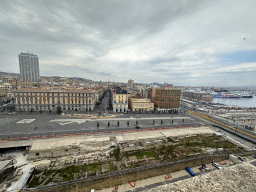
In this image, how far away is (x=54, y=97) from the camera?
6003cm

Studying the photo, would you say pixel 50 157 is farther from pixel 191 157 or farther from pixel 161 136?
pixel 191 157

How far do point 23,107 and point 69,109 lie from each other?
22272mm

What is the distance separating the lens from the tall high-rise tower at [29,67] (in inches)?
6578

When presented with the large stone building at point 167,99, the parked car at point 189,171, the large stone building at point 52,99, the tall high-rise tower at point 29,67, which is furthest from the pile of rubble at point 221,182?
the tall high-rise tower at point 29,67

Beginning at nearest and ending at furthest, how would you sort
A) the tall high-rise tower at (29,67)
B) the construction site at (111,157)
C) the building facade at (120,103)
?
the construction site at (111,157) < the building facade at (120,103) < the tall high-rise tower at (29,67)

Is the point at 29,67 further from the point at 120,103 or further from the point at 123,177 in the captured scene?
the point at 123,177

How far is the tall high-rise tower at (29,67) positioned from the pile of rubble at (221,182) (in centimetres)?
22872

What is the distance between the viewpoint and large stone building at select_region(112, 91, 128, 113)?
64188 mm

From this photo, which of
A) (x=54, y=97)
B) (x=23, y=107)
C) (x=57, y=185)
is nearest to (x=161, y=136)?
(x=57, y=185)

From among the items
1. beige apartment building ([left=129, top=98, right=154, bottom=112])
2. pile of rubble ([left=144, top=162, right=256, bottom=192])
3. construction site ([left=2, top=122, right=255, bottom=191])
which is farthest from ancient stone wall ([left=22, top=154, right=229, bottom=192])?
beige apartment building ([left=129, top=98, right=154, bottom=112])

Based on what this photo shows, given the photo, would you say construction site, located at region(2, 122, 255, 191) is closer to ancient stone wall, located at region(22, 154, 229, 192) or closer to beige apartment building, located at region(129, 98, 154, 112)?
ancient stone wall, located at region(22, 154, 229, 192)

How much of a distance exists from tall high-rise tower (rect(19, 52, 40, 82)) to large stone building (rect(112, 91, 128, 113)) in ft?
605

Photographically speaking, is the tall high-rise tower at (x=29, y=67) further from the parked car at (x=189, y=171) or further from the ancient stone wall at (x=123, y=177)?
the parked car at (x=189, y=171)

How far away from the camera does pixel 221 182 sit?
15258 mm
